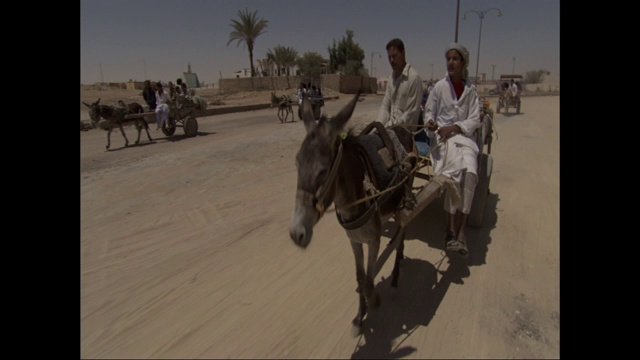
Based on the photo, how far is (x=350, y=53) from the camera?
57906mm

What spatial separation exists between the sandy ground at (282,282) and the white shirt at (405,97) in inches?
67.4

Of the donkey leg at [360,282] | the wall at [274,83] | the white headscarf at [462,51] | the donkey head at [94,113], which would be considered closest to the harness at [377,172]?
the donkey leg at [360,282]

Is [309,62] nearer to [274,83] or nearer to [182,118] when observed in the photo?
[274,83]

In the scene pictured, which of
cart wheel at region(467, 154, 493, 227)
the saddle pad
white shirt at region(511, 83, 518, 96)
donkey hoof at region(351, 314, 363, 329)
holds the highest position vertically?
white shirt at region(511, 83, 518, 96)

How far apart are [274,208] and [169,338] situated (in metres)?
3.16

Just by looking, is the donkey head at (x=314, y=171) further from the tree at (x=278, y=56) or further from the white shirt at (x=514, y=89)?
the tree at (x=278, y=56)

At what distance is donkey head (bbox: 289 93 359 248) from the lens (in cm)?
222

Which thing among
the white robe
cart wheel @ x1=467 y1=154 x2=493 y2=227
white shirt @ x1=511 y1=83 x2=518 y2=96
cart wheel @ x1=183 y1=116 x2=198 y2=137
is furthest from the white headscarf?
white shirt @ x1=511 y1=83 x2=518 y2=96

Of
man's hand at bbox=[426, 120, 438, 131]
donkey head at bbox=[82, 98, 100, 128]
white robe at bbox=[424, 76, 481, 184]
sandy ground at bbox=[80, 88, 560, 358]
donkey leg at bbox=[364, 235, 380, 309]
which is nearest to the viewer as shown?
sandy ground at bbox=[80, 88, 560, 358]

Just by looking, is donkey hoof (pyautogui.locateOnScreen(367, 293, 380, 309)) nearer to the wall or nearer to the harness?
the harness

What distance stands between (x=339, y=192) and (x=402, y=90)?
2.42 m

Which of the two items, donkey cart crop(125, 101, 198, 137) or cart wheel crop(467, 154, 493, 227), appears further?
donkey cart crop(125, 101, 198, 137)

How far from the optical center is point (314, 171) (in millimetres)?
2252
